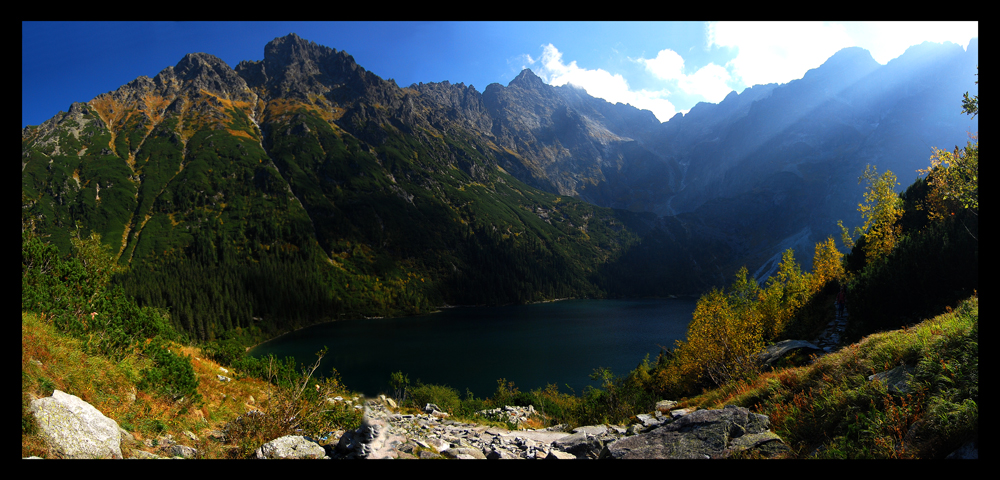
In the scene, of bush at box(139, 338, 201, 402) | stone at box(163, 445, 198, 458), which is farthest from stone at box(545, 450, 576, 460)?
bush at box(139, 338, 201, 402)

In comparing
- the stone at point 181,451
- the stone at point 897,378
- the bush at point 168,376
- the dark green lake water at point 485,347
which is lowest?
the dark green lake water at point 485,347

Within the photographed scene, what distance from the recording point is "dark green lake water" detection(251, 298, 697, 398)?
2835 inches

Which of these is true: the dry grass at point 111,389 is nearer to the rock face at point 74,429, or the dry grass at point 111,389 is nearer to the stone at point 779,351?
the rock face at point 74,429

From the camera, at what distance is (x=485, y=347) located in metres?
97.9

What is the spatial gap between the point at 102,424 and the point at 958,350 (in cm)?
1468

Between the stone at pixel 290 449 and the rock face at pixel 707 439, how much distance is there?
5411mm

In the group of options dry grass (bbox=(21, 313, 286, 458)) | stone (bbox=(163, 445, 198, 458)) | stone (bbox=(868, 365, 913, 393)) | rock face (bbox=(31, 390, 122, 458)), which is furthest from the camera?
stone (bbox=(868, 365, 913, 393))

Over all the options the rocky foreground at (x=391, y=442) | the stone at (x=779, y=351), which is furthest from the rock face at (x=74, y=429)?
the stone at (x=779, y=351)

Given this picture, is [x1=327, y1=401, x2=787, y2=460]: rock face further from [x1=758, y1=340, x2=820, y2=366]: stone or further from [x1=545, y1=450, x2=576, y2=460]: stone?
[x1=758, y1=340, x2=820, y2=366]: stone

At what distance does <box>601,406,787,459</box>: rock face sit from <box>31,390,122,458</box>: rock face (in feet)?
27.0

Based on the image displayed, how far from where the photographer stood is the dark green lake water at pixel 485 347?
72.0 meters
